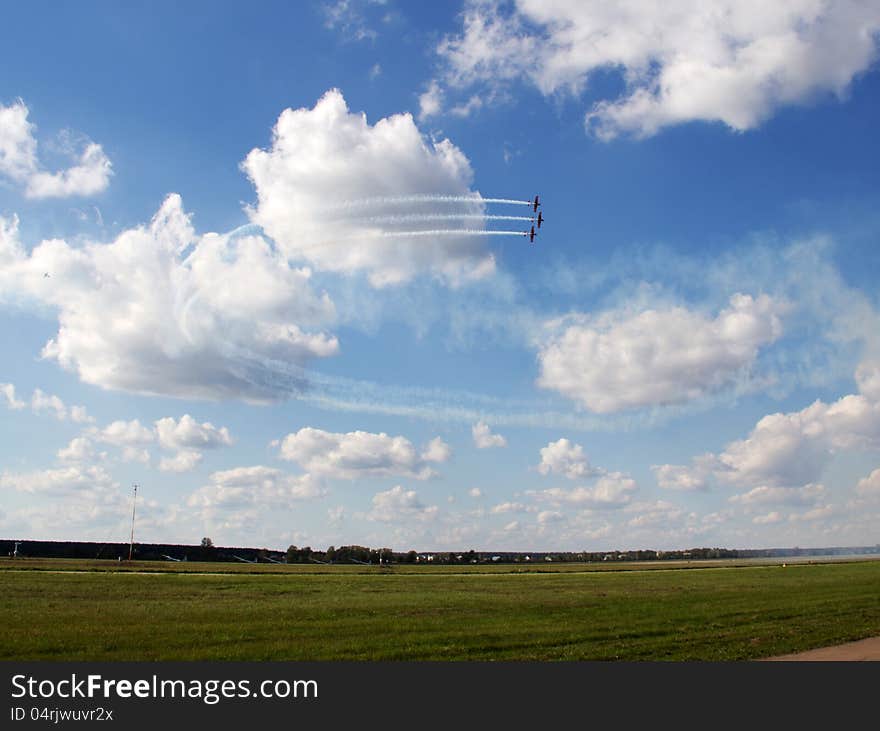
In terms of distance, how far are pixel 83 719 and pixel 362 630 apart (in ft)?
54.4

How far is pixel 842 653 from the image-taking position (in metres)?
25.1

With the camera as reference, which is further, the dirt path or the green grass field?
the green grass field

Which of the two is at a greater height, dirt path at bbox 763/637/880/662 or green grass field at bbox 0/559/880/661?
dirt path at bbox 763/637/880/662

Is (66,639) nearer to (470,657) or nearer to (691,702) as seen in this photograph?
(470,657)

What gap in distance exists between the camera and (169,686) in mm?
19766

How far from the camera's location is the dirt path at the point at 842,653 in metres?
23.9

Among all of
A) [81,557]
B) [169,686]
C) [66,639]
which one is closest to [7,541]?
[81,557]

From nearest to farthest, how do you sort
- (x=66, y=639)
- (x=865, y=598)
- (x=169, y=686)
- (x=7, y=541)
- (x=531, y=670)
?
(x=169, y=686), (x=531, y=670), (x=66, y=639), (x=865, y=598), (x=7, y=541)

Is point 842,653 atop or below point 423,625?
atop

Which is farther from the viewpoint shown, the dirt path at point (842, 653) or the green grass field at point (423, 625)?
the green grass field at point (423, 625)

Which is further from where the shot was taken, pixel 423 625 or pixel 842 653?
pixel 423 625

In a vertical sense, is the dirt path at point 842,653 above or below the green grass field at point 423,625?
above

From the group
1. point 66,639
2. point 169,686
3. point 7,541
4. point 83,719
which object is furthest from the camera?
point 7,541

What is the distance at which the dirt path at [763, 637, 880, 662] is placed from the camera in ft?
78.5
